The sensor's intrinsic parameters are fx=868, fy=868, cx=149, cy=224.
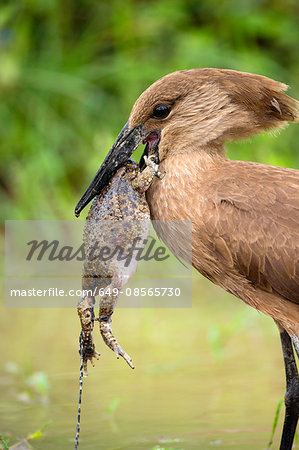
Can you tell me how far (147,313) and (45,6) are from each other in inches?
120

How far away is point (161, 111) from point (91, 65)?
4.06 m

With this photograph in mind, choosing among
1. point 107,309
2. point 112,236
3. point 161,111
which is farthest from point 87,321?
point 161,111

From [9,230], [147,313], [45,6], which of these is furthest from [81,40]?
[147,313]

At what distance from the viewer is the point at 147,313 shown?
557 centimetres

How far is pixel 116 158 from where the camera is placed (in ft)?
10.9

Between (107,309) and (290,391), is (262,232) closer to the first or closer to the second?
(107,309)

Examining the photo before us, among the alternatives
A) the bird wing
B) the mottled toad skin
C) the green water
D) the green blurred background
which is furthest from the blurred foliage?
the bird wing

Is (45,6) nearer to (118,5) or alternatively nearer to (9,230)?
(118,5)

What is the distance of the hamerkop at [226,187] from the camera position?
3154 mm

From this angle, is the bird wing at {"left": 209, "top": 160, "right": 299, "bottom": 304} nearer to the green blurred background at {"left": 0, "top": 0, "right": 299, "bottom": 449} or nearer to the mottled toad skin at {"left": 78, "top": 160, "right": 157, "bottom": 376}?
the mottled toad skin at {"left": 78, "top": 160, "right": 157, "bottom": 376}

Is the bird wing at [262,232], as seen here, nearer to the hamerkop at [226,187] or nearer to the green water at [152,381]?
the hamerkop at [226,187]

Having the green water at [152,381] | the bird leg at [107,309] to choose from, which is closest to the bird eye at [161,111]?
the bird leg at [107,309]

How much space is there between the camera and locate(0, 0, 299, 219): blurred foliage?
22.3ft

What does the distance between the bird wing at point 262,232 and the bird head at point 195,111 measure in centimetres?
31
